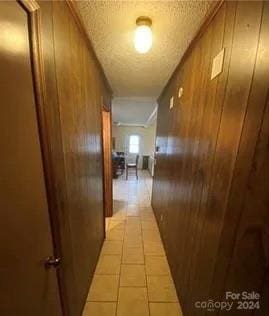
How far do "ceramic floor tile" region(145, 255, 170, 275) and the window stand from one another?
26.8 ft

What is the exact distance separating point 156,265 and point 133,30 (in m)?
2.48

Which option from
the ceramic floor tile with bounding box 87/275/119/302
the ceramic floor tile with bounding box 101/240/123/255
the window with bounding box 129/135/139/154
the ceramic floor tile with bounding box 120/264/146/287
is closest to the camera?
the ceramic floor tile with bounding box 87/275/119/302

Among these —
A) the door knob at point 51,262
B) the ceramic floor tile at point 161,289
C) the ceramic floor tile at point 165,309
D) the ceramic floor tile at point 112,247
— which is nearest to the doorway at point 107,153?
the ceramic floor tile at point 112,247

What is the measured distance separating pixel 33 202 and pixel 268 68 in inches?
43.3

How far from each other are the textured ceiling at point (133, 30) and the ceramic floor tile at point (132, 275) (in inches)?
94.6

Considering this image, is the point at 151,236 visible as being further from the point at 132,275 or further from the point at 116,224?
the point at 132,275

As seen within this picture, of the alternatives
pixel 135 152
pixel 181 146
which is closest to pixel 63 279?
pixel 181 146

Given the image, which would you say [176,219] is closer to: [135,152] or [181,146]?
[181,146]

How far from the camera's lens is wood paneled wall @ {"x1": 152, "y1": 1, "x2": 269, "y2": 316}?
76 centimetres

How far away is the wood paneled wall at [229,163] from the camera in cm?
76

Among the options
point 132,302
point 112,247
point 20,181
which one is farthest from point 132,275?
point 20,181

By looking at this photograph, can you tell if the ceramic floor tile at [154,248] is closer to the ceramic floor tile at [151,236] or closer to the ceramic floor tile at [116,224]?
the ceramic floor tile at [151,236]

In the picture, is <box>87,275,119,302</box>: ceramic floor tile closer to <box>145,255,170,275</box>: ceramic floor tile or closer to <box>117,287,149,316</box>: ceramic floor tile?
<box>117,287,149,316</box>: ceramic floor tile

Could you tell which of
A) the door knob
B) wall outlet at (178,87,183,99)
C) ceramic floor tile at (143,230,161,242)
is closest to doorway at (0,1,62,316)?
the door knob
